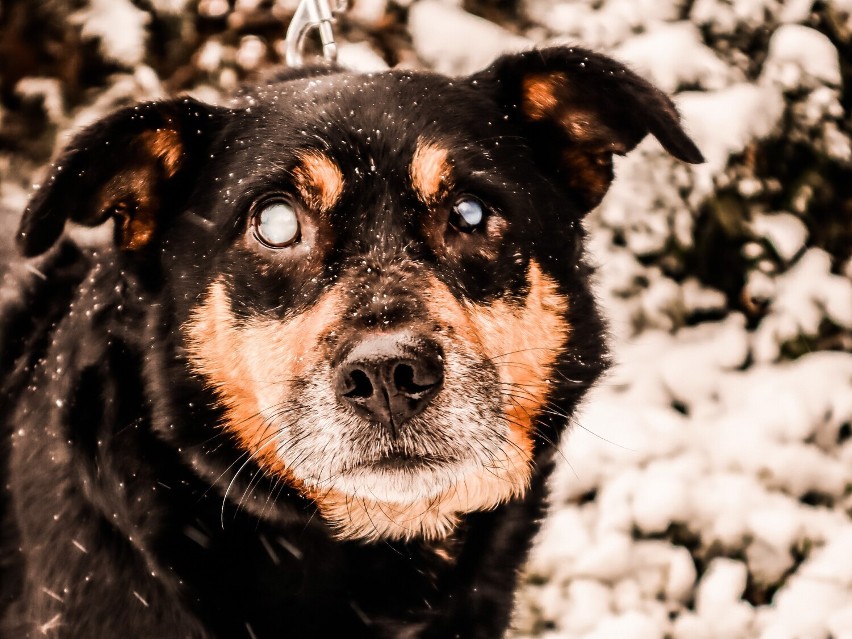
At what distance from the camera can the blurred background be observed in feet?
11.5

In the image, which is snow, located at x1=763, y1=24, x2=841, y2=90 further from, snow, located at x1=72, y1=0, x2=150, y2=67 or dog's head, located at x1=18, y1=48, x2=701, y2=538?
snow, located at x1=72, y1=0, x2=150, y2=67

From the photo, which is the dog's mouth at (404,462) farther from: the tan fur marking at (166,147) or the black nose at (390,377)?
the tan fur marking at (166,147)

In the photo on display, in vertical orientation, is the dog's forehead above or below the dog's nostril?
above

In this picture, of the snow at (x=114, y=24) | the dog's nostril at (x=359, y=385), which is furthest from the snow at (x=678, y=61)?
the dog's nostril at (x=359, y=385)

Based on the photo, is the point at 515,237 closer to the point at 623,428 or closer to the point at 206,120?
the point at 206,120

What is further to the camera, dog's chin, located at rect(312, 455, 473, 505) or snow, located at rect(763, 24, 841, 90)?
snow, located at rect(763, 24, 841, 90)

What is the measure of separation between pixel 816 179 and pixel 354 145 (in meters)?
2.72

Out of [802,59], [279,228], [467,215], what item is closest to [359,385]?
[279,228]

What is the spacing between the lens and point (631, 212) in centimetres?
437

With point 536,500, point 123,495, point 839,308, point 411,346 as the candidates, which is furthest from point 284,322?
point 839,308

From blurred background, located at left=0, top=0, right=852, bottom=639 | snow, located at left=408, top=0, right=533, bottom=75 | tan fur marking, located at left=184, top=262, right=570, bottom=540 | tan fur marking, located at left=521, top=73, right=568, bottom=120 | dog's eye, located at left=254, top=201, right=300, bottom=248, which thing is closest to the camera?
tan fur marking, located at left=184, top=262, right=570, bottom=540

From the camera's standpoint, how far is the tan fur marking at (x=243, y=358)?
2.28 meters

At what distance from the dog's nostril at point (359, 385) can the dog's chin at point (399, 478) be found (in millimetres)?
200

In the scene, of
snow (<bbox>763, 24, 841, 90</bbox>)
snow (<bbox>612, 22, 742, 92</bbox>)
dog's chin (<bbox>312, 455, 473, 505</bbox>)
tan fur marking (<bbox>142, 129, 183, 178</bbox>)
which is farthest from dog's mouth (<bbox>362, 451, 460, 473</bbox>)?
snow (<bbox>763, 24, 841, 90</bbox>)
